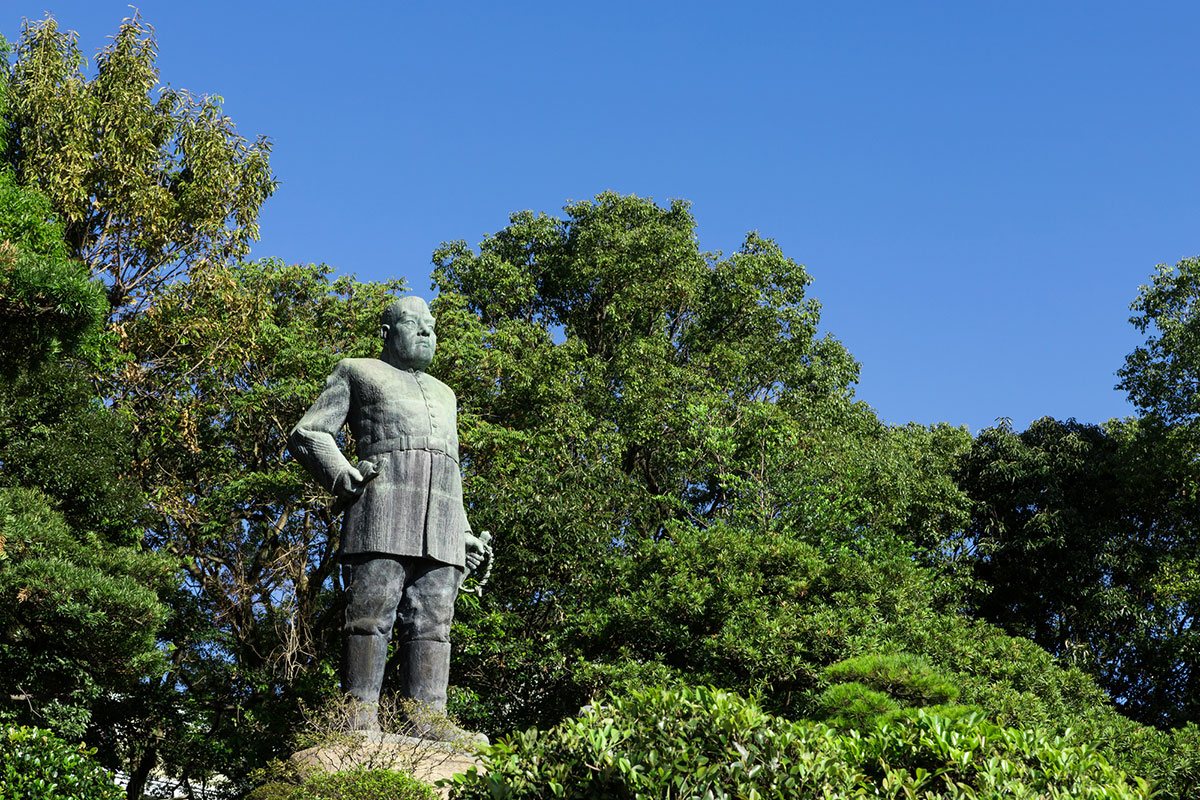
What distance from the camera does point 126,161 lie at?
1467cm

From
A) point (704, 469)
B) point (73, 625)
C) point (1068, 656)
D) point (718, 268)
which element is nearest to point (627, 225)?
point (718, 268)

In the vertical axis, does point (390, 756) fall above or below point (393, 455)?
below

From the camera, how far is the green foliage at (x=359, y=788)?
513 centimetres

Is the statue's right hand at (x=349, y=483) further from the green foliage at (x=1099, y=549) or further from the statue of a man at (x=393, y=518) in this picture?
the green foliage at (x=1099, y=549)

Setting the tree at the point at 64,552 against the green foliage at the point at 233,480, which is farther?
the green foliage at the point at 233,480

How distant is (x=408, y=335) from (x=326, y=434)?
78cm

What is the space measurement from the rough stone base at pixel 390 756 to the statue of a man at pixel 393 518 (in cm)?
24

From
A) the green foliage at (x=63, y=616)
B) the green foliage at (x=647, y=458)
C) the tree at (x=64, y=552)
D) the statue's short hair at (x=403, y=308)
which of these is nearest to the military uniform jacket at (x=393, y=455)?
the statue's short hair at (x=403, y=308)

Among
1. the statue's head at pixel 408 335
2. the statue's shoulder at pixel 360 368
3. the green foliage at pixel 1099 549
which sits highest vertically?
the green foliage at pixel 1099 549

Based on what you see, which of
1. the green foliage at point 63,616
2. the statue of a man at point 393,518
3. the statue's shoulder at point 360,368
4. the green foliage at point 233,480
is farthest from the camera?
the green foliage at point 233,480

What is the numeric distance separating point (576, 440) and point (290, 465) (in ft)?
13.1

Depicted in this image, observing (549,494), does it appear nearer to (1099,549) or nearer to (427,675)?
(427,675)

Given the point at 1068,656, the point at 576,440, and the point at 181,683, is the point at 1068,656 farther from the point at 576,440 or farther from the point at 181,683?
the point at 181,683

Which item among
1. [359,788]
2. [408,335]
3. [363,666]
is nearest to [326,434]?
[408,335]
